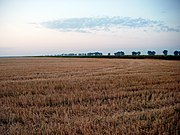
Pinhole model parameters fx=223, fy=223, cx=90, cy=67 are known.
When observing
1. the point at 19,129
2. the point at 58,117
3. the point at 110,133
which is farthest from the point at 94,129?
the point at 19,129

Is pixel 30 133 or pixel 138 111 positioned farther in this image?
pixel 138 111

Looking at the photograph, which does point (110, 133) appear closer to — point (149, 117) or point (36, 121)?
point (149, 117)

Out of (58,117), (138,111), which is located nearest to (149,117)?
(138,111)

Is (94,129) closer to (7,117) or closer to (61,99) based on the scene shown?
(7,117)

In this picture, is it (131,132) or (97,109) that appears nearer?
(131,132)

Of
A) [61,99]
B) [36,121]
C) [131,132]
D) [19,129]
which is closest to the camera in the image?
[131,132]

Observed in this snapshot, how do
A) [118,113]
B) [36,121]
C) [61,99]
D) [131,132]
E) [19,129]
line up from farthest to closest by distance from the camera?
[61,99] → [118,113] → [36,121] → [19,129] → [131,132]

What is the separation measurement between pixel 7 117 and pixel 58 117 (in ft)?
4.91

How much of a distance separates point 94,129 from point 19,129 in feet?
6.04

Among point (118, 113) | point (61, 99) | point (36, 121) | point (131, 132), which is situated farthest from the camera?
point (61, 99)

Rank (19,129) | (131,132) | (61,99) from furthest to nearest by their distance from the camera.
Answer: (61,99), (19,129), (131,132)

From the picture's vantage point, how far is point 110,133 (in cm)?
516

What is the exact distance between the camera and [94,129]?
5.42m

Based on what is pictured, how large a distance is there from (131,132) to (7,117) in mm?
3613
